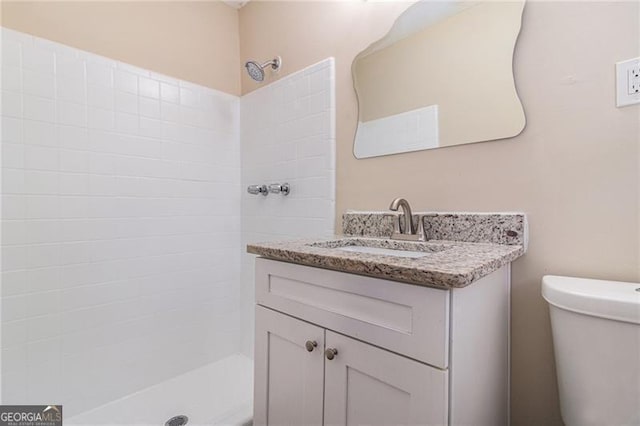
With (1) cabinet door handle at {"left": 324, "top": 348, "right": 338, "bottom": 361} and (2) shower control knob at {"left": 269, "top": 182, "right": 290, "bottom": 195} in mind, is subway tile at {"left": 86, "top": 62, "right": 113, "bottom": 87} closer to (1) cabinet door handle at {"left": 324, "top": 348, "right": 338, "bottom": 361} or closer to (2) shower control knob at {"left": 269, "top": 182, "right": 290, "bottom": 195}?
(2) shower control knob at {"left": 269, "top": 182, "right": 290, "bottom": 195}

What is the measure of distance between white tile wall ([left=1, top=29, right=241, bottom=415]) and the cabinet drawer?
73cm

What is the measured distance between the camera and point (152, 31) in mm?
1503

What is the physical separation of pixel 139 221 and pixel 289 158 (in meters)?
0.78

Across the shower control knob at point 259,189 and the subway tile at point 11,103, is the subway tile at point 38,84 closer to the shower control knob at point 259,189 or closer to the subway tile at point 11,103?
the subway tile at point 11,103

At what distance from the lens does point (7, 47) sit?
1136 mm

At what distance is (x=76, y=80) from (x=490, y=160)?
163 centimetres

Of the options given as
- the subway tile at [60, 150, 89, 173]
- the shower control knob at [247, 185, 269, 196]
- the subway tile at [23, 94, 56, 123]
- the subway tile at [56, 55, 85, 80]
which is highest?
the subway tile at [56, 55, 85, 80]

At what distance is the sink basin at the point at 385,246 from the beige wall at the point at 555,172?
0.17 meters

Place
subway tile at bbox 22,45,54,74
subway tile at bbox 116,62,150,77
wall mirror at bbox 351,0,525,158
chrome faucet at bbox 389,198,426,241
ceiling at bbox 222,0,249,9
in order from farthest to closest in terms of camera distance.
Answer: ceiling at bbox 222,0,249,9 → subway tile at bbox 116,62,150,77 → subway tile at bbox 22,45,54,74 → chrome faucet at bbox 389,198,426,241 → wall mirror at bbox 351,0,525,158

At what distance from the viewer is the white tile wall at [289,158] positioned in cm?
140

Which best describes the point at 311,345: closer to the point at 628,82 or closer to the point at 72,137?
the point at 628,82

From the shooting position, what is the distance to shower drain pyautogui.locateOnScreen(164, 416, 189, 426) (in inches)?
51.0

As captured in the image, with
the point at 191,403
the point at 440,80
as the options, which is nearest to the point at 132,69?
the point at 440,80

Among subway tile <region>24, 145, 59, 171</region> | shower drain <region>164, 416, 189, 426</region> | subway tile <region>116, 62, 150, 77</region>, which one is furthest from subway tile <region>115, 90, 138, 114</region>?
shower drain <region>164, 416, 189, 426</region>
